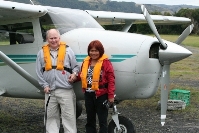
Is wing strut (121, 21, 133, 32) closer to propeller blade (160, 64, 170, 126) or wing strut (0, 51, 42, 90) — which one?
wing strut (0, 51, 42, 90)

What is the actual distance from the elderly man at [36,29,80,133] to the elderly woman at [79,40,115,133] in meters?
0.24

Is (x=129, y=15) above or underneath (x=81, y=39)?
above

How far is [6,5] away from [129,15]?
182 inches

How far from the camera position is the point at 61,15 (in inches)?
242

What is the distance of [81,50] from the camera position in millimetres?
5484

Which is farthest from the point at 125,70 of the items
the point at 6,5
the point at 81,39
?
the point at 6,5

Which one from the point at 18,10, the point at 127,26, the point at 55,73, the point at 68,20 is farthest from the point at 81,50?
the point at 127,26

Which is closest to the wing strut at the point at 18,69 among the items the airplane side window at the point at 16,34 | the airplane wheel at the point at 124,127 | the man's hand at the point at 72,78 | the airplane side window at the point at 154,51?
the airplane side window at the point at 16,34

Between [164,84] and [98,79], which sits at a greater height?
[98,79]

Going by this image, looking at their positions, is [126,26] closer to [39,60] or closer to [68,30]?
[68,30]

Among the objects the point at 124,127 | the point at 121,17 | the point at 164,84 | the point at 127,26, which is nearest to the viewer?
the point at 164,84

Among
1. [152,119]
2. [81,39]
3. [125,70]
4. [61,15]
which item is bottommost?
[152,119]

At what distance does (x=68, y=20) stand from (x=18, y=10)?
0.88 metres

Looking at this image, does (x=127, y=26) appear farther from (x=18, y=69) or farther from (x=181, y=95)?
(x=18, y=69)
